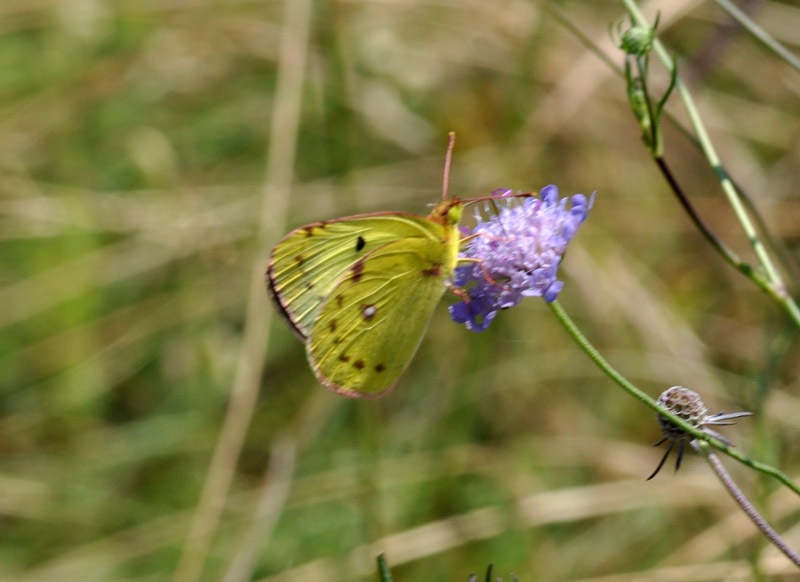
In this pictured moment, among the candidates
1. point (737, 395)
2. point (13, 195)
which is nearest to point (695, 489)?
point (737, 395)

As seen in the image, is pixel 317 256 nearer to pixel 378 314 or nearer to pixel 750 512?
pixel 378 314

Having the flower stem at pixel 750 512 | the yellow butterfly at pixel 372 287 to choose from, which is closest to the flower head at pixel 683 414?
the flower stem at pixel 750 512

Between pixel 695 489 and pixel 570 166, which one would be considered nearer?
pixel 695 489

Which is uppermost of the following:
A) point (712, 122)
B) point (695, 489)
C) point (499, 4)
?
point (499, 4)

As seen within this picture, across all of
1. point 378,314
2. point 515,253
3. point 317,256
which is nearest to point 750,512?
point 515,253

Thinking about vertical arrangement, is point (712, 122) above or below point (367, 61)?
below

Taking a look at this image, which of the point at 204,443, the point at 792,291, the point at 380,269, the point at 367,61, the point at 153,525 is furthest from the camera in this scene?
the point at 367,61

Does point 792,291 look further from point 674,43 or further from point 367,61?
point 367,61

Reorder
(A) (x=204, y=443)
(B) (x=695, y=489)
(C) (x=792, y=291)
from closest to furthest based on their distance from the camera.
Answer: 1. (C) (x=792, y=291)
2. (B) (x=695, y=489)
3. (A) (x=204, y=443)
